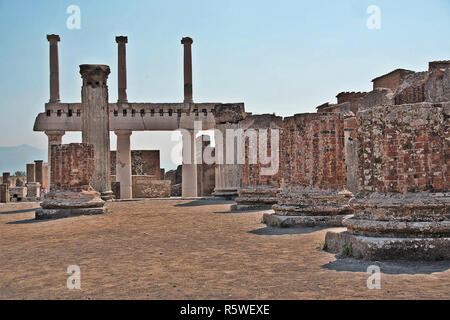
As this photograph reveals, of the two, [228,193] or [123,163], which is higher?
[123,163]

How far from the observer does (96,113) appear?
1438 cm

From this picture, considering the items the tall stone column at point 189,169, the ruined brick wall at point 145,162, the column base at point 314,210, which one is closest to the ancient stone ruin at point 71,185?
the column base at point 314,210

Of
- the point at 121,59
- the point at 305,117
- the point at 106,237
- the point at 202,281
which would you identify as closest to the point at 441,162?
the point at 202,281

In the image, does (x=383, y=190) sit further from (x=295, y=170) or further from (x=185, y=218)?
(x=185, y=218)

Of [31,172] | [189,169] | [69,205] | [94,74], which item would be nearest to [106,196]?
[94,74]

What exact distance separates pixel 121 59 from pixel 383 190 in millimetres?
19380

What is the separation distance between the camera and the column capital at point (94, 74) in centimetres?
1406

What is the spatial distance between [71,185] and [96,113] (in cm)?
414

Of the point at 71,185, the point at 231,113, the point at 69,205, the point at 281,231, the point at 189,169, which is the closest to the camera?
the point at 281,231

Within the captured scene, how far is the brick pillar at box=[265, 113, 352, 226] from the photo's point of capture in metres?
7.11

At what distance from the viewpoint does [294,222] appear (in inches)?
278

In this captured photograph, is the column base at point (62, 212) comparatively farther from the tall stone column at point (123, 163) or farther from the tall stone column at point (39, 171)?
the tall stone column at point (39, 171)

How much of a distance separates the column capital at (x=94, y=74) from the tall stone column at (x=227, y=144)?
12.0 ft

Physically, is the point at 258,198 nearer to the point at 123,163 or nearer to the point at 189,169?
the point at 189,169
